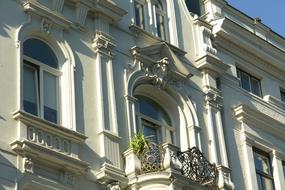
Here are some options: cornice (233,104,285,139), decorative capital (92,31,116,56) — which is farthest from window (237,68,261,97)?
decorative capital (92,31,116,56)

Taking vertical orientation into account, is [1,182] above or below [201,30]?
below

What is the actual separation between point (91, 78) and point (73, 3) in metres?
2.38

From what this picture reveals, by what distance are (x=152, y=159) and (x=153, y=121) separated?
3.01 m

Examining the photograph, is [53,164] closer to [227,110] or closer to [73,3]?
[73,3]

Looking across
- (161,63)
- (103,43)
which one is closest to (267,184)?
(161,63)

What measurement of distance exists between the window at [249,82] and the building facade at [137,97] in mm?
40

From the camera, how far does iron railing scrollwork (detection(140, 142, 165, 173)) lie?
2166 cm

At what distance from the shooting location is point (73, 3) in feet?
78.2

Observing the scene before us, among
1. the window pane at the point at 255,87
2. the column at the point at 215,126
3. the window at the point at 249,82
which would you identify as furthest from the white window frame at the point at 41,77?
the window pane at the point at 255,87

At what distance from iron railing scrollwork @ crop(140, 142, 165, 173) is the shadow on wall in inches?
148

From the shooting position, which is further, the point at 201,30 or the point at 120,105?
the point at 201,30

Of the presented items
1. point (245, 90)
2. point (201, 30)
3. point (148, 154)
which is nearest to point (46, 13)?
point (148, 154)

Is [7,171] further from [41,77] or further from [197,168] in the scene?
[197,168]

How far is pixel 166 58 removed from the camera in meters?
25.3
